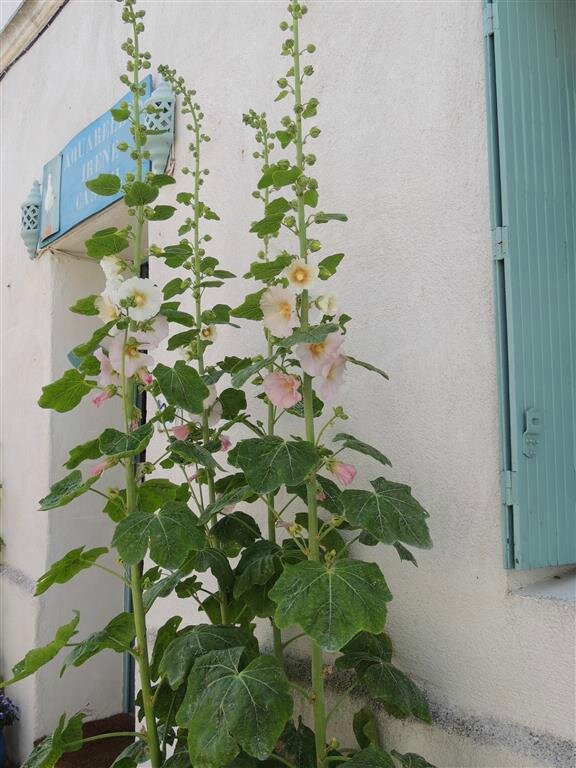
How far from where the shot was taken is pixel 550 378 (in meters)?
1.51

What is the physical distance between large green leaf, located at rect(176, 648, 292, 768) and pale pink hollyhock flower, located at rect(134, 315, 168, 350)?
0.68 meters

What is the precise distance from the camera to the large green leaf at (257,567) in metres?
1.49

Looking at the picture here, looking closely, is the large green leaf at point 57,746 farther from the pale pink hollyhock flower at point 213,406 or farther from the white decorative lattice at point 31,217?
the white decorative lattice at point 31,217

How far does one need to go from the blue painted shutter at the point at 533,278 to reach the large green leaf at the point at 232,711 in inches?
21.8

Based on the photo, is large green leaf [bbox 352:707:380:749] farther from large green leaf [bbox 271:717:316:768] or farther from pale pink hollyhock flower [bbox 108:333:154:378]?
pale pink hollyhock flower [bbox 108:333:154:378]

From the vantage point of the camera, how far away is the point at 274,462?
130 cm

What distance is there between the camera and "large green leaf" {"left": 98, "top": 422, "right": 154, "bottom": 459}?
55.4 inches

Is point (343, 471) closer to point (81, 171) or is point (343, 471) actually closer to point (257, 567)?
point (257, 567)

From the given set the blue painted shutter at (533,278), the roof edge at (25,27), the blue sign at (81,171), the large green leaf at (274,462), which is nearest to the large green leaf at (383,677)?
the blue painted shutter at (533,278)

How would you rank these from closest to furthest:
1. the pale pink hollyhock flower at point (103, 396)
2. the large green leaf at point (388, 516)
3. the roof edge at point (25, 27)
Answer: the large green leaf at point (388, 516)
the pale pink hollyhock flower at point (103, 396)
the roof edge at point (25, 27)

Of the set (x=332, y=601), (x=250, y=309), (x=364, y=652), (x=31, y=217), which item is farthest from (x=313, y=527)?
(x=31, y=217)

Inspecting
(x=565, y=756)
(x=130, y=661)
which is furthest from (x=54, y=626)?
(x=565, y=756)

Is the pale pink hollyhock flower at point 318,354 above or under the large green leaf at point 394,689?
above

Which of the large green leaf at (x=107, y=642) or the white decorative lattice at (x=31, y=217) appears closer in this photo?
the large green leaf at (x=107, y=642)
